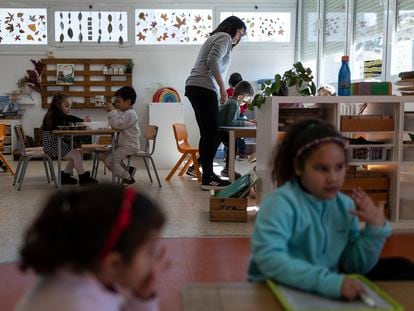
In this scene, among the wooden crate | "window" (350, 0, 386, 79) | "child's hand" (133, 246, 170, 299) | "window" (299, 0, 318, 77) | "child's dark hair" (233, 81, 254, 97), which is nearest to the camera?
"child's hand" (133, 246, 170, 299)

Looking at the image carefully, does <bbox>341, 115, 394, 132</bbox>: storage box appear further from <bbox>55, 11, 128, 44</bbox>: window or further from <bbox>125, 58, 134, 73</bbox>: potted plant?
<bbox>55, 11, 128, 44</bbox>: window

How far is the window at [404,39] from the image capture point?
4906 millimetres

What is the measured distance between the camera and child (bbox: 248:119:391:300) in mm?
1223

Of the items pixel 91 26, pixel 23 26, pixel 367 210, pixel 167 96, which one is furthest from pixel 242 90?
pixel 23 26

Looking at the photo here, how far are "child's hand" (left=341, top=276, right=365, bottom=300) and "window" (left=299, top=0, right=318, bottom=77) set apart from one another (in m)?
6.80

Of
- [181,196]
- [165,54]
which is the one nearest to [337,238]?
[181,196]

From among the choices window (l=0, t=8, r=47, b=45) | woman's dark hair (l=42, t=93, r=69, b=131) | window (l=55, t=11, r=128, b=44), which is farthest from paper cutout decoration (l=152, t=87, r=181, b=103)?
woman's dark hair (l=42, t=93, r=69, b=131)

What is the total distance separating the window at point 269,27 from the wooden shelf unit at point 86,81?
211 centimetres

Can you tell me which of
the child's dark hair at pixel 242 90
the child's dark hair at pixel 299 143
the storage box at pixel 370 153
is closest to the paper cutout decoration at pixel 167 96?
the child's dark hair at pixel 242 90

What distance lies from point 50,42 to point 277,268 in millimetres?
7745

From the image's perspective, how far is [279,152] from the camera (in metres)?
1.39

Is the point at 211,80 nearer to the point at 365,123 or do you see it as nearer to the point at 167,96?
the point at 365,123

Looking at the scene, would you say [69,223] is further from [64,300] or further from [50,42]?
[50,42]

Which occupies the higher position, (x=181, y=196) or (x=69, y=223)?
(x=69, y=223)
